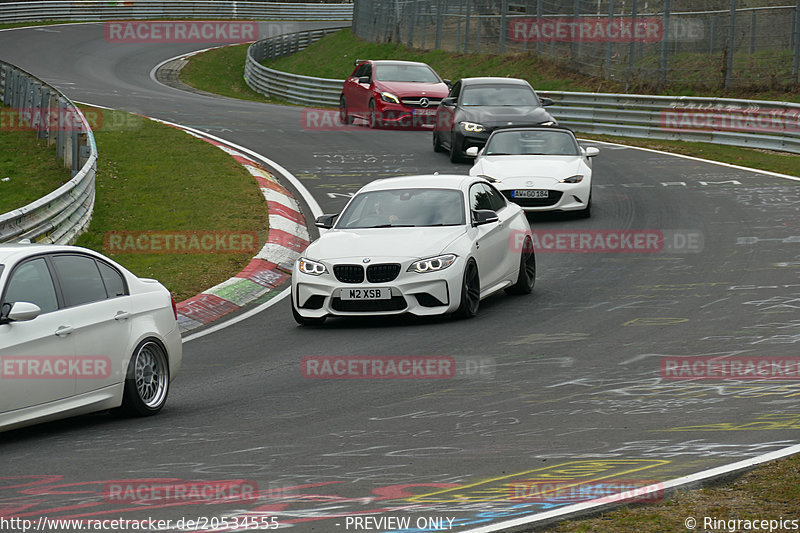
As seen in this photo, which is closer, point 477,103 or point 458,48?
point 477,103

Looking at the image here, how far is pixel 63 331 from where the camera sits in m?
8.70

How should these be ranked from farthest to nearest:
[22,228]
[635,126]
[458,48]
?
[458,48]
[635,126]
[22,228]

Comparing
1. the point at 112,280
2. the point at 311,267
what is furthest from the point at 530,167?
the point at 112,280

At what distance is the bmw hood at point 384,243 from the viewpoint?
42.5 feet

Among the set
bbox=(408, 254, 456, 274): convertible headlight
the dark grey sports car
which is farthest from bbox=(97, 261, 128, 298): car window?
the dark grey sports car

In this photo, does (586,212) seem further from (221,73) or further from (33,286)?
(221,73)

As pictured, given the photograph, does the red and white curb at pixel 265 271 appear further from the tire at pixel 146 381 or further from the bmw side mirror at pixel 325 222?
the tire at pixel 146 381

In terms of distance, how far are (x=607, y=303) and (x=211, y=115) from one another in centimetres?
2201

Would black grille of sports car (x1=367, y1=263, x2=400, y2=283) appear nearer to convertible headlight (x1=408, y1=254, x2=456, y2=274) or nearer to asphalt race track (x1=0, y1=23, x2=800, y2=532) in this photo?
convertible headlight (x1=408, y1=254, x2=456, y2=274)

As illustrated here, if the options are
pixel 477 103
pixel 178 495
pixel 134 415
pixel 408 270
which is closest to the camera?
pixel 178 495

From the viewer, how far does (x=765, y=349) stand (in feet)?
35.3

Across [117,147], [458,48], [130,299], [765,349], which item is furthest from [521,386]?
[458,48]

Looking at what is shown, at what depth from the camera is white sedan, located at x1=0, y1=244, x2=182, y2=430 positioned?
8320 mm

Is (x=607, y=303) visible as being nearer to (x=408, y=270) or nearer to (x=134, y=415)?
(x=408, y=270)
